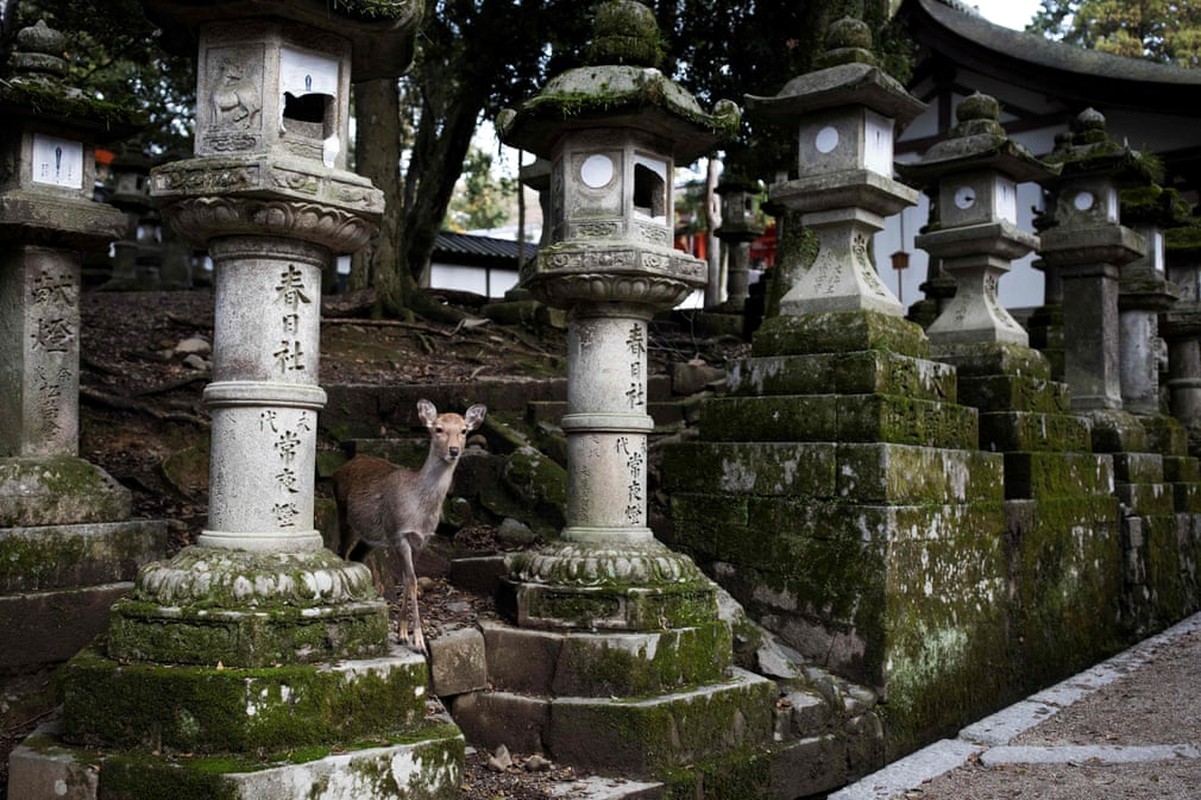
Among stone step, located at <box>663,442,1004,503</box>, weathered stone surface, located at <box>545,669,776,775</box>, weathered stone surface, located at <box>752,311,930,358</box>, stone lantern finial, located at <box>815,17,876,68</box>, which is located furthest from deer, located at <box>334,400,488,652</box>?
stone lantern finial, located at <box>815,17,876,68</box>

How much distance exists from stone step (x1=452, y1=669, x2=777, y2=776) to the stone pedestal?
1894 mm

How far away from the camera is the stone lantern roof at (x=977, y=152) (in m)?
7.83

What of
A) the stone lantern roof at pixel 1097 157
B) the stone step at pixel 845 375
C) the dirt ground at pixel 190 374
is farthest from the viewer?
the stone lantern roof at pixel 1097 157

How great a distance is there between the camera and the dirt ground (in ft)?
16.1

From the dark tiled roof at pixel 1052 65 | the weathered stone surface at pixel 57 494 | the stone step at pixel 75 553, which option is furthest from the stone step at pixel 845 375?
the dark tiled roof at pixel 1052 65

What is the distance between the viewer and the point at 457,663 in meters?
4.89

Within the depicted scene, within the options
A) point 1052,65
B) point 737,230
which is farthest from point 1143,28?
point 737,230

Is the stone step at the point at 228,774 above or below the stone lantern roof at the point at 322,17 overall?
below

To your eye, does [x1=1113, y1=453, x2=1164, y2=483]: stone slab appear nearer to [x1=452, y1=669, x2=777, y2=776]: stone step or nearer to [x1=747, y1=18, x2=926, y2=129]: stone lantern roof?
[x1=747, y1=18, x2=926, y2=129]: stone lantern roof

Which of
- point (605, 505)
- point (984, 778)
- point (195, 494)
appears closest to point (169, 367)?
point (195, 494)

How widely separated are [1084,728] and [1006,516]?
1382 millimetres

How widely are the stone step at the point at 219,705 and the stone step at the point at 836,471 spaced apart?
281 centimetres

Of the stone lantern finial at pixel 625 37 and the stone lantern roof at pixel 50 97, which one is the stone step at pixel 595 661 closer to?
the stone lantern finial at pixel 625 37

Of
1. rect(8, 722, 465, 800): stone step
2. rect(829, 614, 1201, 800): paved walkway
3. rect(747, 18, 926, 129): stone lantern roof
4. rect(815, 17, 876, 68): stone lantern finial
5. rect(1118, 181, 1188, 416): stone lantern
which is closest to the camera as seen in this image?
rect(8, 722, 465, 800): stone step
